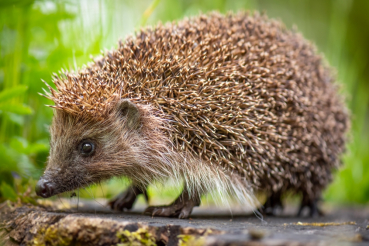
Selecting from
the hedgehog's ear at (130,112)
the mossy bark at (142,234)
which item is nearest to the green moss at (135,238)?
the mossy bark at (142,234)

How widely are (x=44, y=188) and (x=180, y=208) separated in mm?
1131

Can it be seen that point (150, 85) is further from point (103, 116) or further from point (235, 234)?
point (235, 234)

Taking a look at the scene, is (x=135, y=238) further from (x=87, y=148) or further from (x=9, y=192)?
(x=9, y=192)

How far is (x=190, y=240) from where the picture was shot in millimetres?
2348

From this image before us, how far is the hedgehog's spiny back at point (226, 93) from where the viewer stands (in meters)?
3.26

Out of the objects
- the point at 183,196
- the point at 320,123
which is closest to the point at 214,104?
the point at 183,196

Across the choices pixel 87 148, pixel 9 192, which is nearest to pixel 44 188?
pixel 87 148

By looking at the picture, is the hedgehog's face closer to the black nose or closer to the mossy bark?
the black nose

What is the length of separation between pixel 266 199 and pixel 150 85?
1903 mm

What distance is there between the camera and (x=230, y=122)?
11.0 feet

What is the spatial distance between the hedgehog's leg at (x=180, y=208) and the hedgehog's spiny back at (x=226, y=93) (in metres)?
0.39

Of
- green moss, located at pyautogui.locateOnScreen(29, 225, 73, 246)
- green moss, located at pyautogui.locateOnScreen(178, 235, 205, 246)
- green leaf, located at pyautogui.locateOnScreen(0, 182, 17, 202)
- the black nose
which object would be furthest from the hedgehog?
green moss, located at pyautogui.locateOnScreen(178, 235, 205, 246)

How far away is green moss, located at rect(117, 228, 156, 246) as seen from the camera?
2443 millimetres

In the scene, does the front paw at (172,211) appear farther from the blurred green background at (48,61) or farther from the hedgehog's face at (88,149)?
the blurred green background at (48,61)
